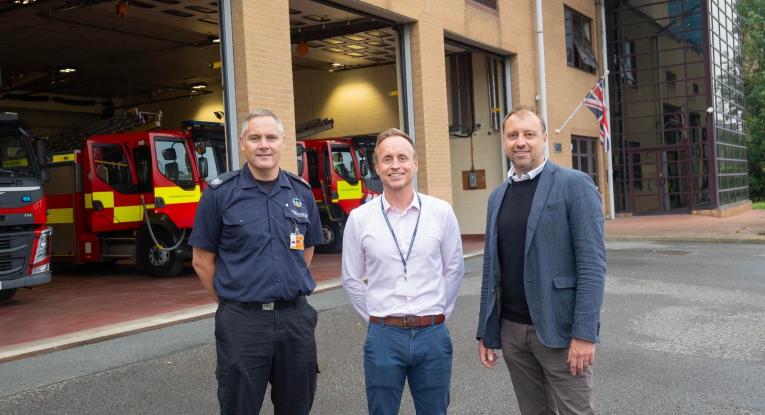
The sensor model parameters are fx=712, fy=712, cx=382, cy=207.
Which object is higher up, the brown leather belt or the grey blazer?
the grey blazer

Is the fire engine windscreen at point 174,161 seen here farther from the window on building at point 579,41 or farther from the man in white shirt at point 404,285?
the window on building at point 579,41

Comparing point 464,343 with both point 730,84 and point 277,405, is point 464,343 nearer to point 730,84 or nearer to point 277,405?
point 277,405

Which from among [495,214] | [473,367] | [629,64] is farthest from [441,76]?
[629,64]

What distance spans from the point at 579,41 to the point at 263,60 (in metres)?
16.8

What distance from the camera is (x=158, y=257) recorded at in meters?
14.4

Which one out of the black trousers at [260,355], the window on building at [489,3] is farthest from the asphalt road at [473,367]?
the window on building at [489,3]

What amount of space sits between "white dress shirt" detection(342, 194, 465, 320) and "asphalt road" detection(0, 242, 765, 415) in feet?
6.36

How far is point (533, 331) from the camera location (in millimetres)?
3387

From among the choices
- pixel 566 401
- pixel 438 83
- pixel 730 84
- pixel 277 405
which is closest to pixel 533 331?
pixel 566 401

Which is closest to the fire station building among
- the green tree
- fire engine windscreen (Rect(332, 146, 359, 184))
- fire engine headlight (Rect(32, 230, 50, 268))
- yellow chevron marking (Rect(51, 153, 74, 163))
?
fire engine windscreen (Rect(332, 146, 359, 184))

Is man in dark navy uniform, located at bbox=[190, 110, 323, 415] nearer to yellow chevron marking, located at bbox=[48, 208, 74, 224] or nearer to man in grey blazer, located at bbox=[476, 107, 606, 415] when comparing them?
man in grey blazer, located at bbox=[476, 107, 606, 415]

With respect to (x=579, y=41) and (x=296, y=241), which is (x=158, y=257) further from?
(x=579, y=41)

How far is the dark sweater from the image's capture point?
342cm

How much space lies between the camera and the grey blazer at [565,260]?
322 centimetres
